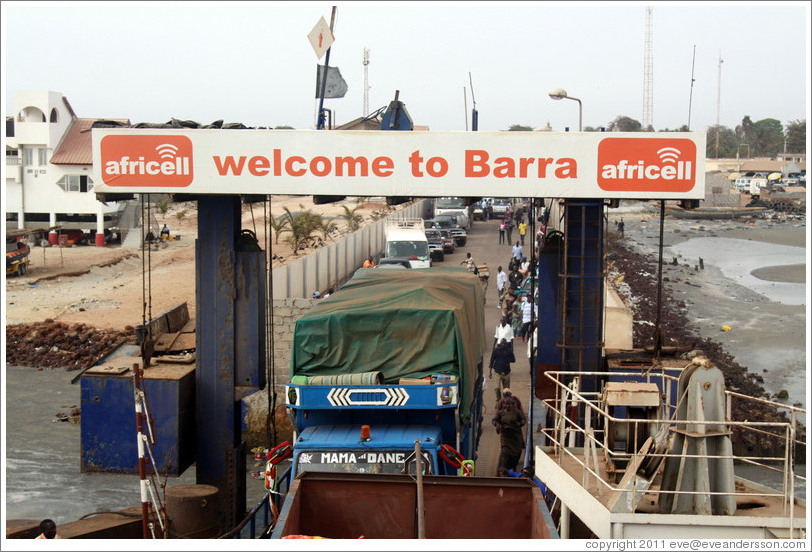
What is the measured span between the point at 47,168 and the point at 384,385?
4539 centimetres

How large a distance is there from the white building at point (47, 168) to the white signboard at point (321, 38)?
40.5m

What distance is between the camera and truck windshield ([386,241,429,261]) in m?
35.8

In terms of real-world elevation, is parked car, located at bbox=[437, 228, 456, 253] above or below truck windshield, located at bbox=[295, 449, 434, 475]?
above

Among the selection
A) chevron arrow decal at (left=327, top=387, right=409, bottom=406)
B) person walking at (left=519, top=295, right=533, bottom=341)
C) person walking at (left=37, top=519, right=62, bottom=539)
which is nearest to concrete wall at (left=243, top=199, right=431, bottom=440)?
chevron arrow decal at (left=327, top=387, right=409, bottom=406)

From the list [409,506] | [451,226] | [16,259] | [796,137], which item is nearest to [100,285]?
[16,259]

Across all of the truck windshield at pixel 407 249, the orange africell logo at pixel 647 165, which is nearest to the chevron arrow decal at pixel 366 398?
the orange africell logo at pixel 647 165

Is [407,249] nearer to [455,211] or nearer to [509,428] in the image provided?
[455,211]

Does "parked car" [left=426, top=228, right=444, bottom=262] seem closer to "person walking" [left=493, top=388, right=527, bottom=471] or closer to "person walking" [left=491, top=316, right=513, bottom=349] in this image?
"person walking" [left=491, top=316, right=513, bottom=349]

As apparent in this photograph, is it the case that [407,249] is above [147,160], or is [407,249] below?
below

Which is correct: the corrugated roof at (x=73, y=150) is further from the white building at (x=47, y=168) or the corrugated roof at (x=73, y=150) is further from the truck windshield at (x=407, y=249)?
the truck windshield at (x=407, y=249)

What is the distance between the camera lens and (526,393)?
1986 centimetres

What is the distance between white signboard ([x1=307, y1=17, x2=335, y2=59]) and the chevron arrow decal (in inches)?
185

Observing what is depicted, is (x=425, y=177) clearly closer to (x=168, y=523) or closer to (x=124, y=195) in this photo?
(x=124, y=195)

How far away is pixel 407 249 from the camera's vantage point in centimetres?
3603
